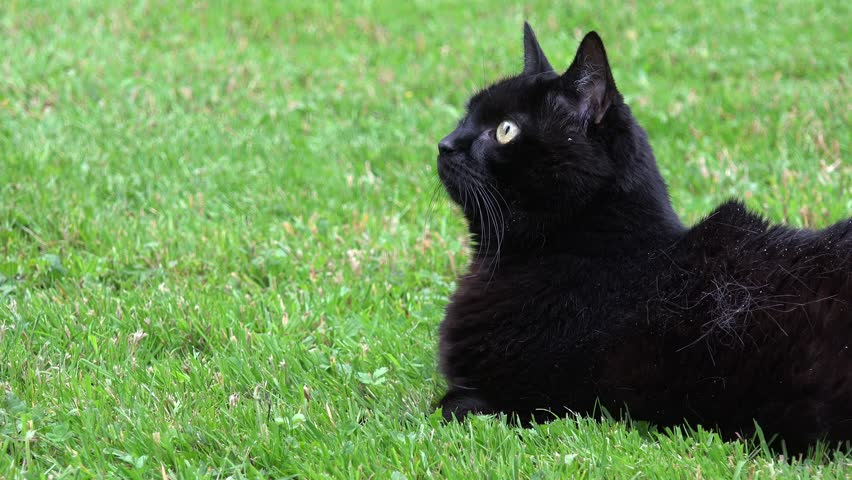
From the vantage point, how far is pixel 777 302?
3.52m

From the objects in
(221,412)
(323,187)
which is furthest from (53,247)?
(221,412)

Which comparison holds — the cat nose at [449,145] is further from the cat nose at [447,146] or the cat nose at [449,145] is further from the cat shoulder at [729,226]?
the cat shoulder at [729,226]

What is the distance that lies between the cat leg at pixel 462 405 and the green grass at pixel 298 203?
0.32 ft

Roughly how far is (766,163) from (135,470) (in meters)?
5.48

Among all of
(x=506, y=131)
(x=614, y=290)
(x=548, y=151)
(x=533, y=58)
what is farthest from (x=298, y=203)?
(x=614, y=290)

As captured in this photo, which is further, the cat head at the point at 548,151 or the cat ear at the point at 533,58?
the cat ear at the point at 533,58

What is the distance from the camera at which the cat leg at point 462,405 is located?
3713 mm

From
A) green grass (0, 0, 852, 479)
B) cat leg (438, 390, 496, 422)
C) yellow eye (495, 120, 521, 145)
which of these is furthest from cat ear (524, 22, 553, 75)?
cat leg (438, 390, 496, 422)

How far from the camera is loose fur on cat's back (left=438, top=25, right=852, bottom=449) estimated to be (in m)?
3.43

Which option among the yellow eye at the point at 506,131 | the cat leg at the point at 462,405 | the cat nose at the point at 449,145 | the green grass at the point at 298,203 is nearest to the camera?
the green grass at the point at 298,203

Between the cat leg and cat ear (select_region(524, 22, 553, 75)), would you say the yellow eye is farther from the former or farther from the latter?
the cat leg

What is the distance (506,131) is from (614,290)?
87 centimetres

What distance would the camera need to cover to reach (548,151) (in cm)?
397

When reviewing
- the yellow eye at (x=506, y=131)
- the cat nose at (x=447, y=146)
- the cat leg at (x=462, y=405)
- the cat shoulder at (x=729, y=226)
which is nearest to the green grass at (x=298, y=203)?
the cat leg at (x=462, y=405)
